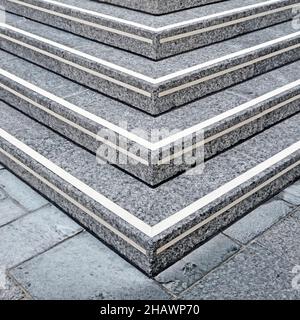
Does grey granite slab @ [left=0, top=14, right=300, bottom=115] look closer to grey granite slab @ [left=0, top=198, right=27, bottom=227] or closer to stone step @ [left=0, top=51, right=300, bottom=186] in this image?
stone step @ [left=0, top=51, right=300, bottom=186]

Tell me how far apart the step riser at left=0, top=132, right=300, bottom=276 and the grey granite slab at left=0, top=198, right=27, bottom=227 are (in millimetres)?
302

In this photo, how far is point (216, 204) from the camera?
4.03 metres

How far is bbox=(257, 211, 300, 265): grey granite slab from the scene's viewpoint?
3947mm

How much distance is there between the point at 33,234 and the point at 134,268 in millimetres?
1071

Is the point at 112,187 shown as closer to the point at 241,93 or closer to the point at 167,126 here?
the point at 167,126

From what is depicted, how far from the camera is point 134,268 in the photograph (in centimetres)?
384

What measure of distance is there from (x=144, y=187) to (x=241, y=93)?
6.08 feet

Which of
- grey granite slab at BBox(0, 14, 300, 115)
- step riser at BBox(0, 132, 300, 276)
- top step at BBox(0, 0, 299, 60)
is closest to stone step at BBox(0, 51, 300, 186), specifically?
grey granite slab at BBox(0, 14, 300, 115)

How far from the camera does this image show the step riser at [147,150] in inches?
167

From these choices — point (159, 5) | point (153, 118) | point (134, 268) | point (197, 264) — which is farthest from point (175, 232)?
point (159, 5)

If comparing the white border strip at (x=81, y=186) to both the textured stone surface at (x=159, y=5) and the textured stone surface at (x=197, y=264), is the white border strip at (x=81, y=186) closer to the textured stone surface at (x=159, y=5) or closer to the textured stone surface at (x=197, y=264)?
the textured stone surface at (x=197, y=264)

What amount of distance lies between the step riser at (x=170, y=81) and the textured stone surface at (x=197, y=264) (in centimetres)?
151

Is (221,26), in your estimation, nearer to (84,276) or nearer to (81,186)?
(81,186)
